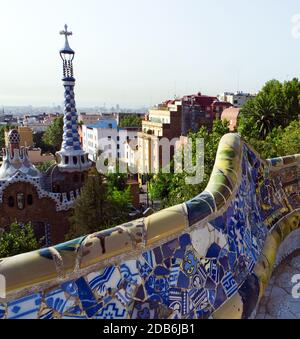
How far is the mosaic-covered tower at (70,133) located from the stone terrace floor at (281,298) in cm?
1190

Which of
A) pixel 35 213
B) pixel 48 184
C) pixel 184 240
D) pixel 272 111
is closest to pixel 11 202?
pixel 35 213

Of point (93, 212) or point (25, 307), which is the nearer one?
point (25, 307)

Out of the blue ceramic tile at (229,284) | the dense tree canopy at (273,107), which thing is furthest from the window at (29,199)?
the blue ceramic tile at (229,284)

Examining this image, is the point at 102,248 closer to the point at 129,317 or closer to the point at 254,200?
the point at 129,317

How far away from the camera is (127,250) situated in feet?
8.54

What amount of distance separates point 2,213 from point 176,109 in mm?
21774

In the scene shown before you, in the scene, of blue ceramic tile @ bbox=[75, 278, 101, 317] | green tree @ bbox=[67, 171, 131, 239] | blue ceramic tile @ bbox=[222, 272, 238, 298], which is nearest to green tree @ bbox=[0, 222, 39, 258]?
green tree @ bbox=[67, 171, 131, 239]

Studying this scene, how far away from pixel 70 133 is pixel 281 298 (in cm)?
1305

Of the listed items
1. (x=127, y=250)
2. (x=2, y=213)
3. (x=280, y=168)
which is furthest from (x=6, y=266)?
(x=2, y=213)

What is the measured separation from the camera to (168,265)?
2.80 metres

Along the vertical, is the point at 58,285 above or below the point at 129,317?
above

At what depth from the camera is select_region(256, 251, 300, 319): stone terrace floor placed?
3408 millimetres

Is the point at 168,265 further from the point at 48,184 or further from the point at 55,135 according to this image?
the point at 55,135
